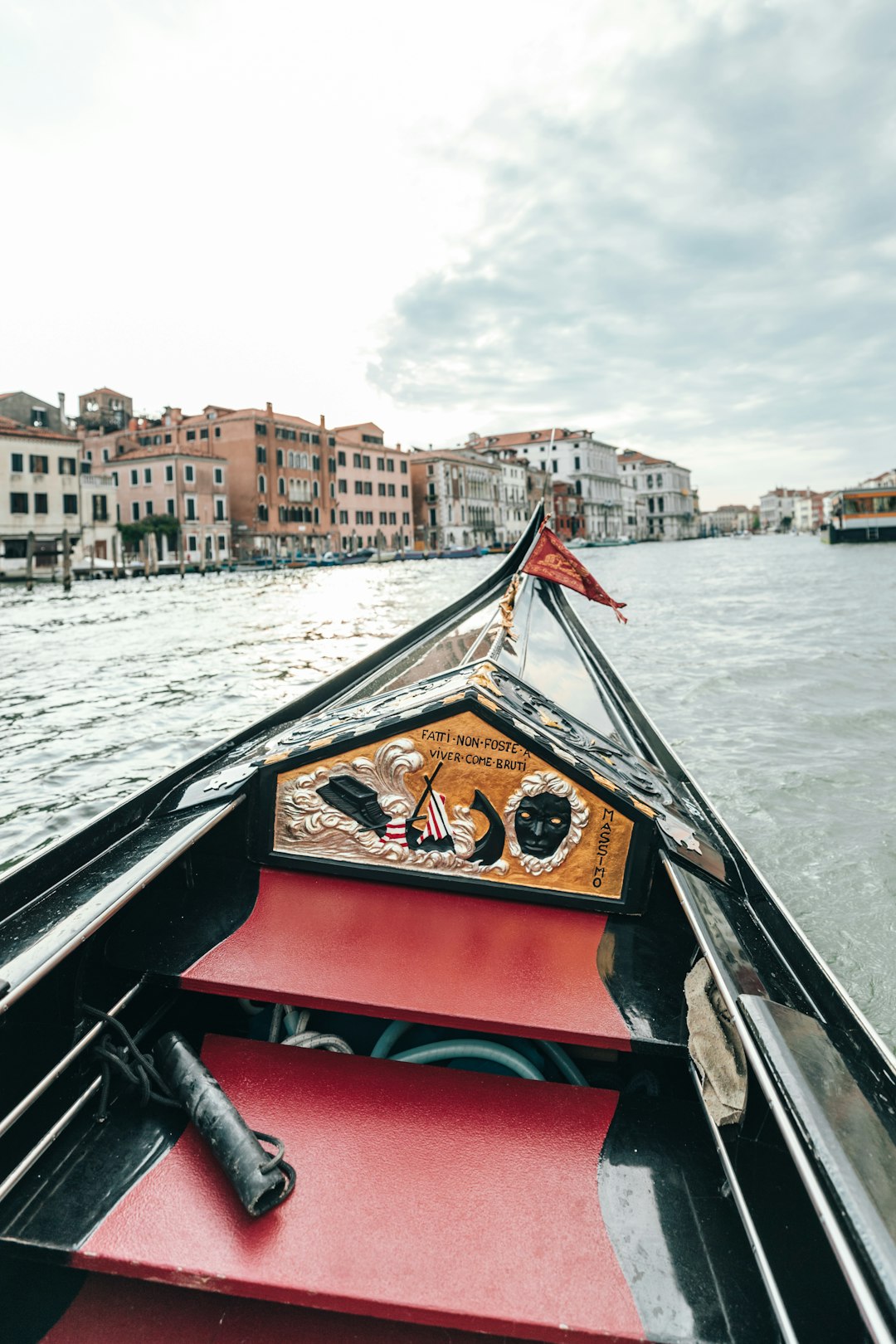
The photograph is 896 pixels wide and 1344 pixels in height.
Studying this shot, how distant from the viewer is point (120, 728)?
5.03m

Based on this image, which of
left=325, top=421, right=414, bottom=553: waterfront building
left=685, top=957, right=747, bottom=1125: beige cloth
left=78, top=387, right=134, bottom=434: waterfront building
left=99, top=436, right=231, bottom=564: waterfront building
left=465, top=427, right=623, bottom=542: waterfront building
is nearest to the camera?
left=685, top=957, right=747, bottom=1125: beige cloth

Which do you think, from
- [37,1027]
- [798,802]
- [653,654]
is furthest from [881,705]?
[37,1027]

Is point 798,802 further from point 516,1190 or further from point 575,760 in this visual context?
point 516,1190

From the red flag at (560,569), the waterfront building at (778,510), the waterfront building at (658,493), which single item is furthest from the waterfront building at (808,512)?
the red flag at (560,569)

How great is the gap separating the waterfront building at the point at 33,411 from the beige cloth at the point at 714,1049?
30239 mm

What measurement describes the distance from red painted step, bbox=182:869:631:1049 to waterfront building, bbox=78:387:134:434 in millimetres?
39726

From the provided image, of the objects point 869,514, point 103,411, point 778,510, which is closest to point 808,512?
point 778,510

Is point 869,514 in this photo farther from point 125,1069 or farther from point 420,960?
point 125,1069

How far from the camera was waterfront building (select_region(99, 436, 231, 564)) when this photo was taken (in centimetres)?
3062

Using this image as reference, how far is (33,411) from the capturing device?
27.4 metres

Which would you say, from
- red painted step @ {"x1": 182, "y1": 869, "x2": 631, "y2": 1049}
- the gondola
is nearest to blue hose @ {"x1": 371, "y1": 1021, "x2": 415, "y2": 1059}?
the gondola

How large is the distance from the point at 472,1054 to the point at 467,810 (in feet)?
1.40

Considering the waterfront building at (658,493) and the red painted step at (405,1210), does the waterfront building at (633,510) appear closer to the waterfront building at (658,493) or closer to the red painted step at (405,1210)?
the waterfront building at (658,493)

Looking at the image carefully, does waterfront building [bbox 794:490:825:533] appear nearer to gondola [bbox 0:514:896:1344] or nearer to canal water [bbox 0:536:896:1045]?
canal water [bbox 0:536:896:1045]
